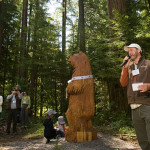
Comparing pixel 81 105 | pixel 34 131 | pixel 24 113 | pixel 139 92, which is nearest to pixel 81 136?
pixel 81 105

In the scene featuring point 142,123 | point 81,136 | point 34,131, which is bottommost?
point 34,131

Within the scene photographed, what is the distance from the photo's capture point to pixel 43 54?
10.0 m

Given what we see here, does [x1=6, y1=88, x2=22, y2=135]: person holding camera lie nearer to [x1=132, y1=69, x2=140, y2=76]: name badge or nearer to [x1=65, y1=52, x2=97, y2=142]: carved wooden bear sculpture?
[x1=65, y1=52, x2=97, y2=142]: carved wooden bear sculpture

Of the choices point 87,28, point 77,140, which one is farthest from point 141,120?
point 87,28

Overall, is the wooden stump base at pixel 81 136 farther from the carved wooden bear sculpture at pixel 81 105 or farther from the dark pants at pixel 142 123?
the dark pants at pixel 142 123

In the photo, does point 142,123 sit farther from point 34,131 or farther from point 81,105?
point 34,131

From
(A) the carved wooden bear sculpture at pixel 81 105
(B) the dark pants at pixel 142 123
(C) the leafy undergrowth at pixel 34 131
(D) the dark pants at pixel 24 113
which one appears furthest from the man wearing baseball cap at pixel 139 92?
(D) the dark pants at pixel 24 113

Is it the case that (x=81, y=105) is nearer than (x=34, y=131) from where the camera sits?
Yes

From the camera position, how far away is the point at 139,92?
109 inches

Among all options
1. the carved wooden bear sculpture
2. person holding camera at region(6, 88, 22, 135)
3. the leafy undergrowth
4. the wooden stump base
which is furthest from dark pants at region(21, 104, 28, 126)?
the wooden stump base

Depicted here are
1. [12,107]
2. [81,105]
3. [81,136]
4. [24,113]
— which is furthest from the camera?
[24,113]

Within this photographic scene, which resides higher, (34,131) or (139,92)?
(139,92)

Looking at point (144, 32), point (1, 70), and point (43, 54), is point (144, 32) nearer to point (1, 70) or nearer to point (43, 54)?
point (43, 54)

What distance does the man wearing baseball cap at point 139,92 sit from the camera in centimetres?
270
